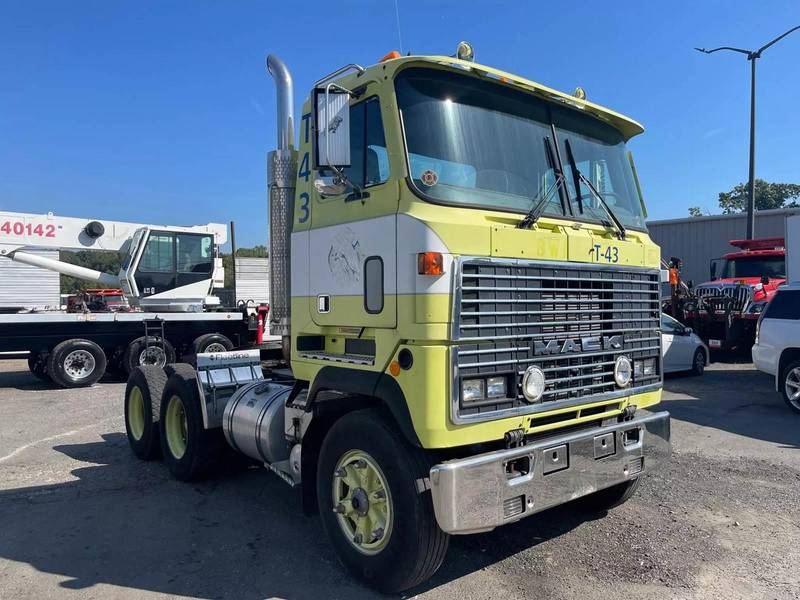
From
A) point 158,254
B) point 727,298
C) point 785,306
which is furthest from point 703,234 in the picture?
point 158,254

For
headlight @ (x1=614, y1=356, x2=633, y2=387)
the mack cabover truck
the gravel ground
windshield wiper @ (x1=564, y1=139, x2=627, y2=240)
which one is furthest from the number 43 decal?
the gravel ground

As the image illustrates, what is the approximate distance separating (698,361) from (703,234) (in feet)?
37.4

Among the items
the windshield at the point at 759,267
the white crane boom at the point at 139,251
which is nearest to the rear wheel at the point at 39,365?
the white crane boom at the point at 139,251

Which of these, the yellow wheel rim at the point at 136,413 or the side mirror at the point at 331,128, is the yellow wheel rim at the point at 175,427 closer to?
the yellow wheel rim at the point at 136,413

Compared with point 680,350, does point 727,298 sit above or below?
above

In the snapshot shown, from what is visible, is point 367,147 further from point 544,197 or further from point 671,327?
point 671,327

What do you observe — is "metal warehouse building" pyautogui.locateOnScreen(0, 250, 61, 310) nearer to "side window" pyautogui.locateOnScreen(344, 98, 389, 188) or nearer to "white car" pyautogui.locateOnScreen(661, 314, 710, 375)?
"white car" pyautogui.locateOnScreen(661, 314, 710, 375)

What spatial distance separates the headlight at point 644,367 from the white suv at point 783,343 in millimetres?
5961

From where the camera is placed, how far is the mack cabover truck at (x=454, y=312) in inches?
132

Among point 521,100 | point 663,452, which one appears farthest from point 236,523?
point 521,100

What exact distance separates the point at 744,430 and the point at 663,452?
4430mm

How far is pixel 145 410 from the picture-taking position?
6.53m

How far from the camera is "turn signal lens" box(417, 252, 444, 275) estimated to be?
3.29m

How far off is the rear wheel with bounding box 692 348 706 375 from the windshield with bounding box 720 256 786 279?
4.89 m
